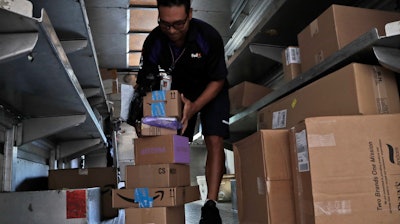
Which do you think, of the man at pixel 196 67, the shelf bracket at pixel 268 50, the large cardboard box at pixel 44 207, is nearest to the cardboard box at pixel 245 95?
the shelf bracket at pixel 268 50

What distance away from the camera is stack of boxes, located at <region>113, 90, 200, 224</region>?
162 centimetres

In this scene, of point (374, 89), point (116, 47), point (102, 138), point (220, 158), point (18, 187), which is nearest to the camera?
point (374, 89)

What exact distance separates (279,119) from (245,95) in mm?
822

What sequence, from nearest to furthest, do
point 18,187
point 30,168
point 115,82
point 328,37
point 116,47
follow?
point 328,37, point 18,187, point 30,168, point 115,82, point 116,47

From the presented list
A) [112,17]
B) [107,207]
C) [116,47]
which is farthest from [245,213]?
[116,47]

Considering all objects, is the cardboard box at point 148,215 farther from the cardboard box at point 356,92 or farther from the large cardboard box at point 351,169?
the cardboard box at point 356,92

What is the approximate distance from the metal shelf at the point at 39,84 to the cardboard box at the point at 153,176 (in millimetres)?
559

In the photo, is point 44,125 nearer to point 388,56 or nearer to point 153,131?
point 153,131

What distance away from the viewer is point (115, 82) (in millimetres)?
4492

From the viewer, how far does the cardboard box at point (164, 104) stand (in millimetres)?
1699

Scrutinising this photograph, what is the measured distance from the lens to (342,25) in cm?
157

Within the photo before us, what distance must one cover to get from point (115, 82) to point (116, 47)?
706mm

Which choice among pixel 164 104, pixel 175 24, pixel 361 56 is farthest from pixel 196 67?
pixel 361 56

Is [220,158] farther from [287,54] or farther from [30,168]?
[30,168]
